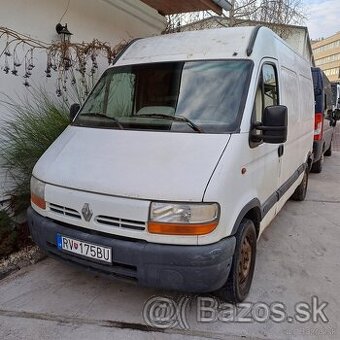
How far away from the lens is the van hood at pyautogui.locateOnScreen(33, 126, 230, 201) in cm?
256

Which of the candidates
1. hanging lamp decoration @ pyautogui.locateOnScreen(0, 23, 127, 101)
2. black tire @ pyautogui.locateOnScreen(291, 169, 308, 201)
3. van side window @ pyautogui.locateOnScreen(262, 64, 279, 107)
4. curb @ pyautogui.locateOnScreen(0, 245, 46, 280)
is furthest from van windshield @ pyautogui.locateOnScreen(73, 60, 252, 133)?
black tire @ pyautogui.locateOnScreen(291, 169, 308, 201)

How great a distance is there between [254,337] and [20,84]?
13.8 feet

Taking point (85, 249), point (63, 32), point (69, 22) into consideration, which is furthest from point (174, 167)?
point (69, 22)

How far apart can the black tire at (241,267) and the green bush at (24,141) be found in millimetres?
2652

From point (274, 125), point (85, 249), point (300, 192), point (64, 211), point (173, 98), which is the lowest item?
point (300, 192)

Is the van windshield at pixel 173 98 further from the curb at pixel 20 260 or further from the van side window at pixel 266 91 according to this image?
the curb at pixel 20 260

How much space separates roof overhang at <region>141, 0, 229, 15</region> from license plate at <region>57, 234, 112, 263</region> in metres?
5.85

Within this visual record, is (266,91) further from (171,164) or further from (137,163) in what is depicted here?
(137,163)

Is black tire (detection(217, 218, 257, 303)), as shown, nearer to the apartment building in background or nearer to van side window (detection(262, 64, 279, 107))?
van side window (detection(262, 64, 279, 107))

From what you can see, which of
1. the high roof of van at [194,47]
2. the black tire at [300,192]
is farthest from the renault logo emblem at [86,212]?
the black tire at [300,192]

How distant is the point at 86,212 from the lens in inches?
109

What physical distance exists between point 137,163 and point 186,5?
5993 mm

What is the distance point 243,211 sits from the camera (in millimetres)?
2910

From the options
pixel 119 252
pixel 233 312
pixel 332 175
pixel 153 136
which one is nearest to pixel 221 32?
pixel 153 136
